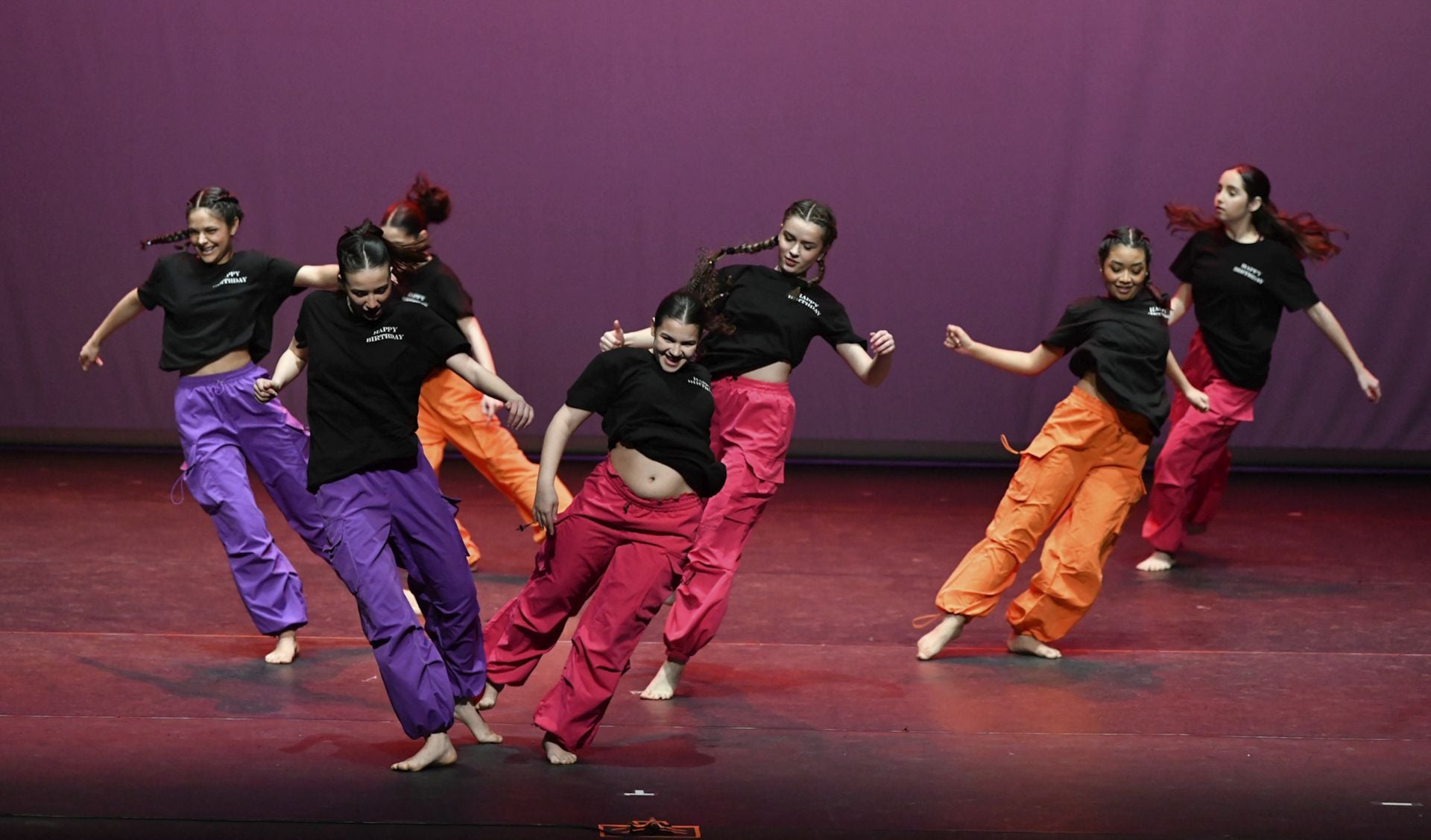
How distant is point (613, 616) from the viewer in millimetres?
3744

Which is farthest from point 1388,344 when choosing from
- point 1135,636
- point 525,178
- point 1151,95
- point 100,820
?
point 100,820

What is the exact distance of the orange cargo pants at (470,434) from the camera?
562 centimetres

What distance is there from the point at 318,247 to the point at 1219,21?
428 cm

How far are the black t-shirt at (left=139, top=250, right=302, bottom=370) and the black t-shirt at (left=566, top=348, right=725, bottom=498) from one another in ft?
4.12

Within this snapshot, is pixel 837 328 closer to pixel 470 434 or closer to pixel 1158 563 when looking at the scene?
pixel 470 434

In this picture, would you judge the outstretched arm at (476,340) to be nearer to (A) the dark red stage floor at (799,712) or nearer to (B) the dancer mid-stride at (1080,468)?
(A) the dark red stage floor at (799,712)

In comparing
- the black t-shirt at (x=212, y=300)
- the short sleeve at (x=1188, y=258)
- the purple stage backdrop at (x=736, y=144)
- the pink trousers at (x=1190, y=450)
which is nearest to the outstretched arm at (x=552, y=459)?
the black t-shirt at (x=212, y=300)

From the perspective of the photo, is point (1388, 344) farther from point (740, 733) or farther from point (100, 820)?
point (100, 820)

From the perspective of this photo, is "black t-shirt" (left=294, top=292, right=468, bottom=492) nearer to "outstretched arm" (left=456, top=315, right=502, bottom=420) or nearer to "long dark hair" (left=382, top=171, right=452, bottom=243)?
"outstretched arm" (left=456, top=315, right=502, bottom=420)

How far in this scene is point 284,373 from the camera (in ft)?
13.0

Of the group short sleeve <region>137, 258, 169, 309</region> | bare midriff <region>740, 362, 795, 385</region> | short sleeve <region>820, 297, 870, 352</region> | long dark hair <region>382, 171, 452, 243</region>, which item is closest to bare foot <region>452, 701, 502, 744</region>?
bare midriff <region>740, 362, 795, 385</region>

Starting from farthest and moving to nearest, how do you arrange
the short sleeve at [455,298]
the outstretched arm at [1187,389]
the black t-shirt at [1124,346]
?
the short sleeve at [455,298] < the outstretched arm at [1187,389] < the black t-shirt at [1124,346]

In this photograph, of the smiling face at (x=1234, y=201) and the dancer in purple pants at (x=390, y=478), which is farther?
the smiling face at (x=1234, y=201)

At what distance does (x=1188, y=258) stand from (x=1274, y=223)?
0.32 m
